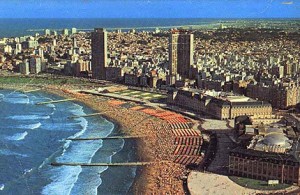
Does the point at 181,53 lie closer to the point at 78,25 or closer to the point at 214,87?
the point at 214,87

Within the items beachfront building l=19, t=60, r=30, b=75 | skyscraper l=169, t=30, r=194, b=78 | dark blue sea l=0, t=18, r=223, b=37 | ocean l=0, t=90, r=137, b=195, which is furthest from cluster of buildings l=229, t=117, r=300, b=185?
Answer: dark blue sea l=0, t=18, r=223, b=37

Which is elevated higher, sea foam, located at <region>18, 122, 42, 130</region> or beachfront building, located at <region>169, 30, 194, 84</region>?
beachfront building, located at <region>169, 30, 194, 84</region>

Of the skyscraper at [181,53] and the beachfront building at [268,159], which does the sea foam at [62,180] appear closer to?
the beachfront building at [268,159]

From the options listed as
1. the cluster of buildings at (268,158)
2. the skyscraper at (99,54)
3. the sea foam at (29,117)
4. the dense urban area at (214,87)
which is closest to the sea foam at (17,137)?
the sea foam at (29,117)

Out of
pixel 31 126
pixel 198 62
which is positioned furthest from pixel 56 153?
pixel 198 62

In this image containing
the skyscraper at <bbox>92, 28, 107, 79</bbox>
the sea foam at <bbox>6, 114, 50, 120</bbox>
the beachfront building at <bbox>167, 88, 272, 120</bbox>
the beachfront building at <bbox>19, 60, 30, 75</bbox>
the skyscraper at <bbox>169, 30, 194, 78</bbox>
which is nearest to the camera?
the beachfront building at <bbox>167, 88, 272, 120</bbox>

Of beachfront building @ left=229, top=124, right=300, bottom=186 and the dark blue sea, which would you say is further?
the dark blue sea

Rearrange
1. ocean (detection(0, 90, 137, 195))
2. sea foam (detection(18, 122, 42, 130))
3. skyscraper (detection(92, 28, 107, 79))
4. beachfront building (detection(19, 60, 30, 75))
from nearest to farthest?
ocean (detection(0, 90, 137, 195)), sea foam (detection(18, 122, 42, 130)), skyscraper (detection(92, 28, 107, 79)), beachfront building (detection(19, 60, 30, 75))

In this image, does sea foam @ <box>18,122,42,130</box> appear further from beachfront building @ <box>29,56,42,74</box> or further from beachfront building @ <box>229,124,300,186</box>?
beachfront building @ <box>29,56,42,74</box>
